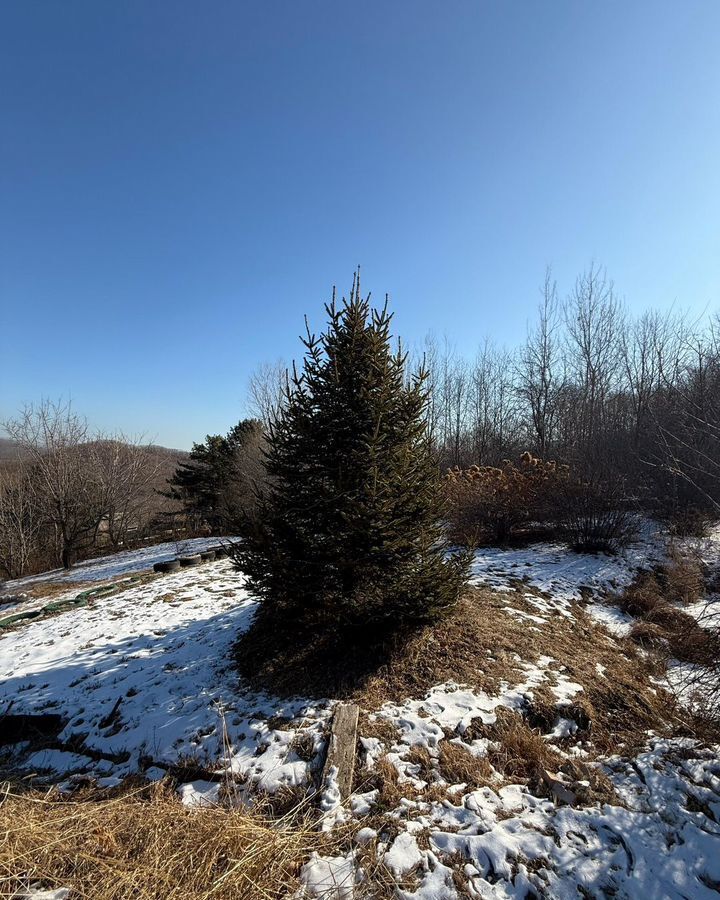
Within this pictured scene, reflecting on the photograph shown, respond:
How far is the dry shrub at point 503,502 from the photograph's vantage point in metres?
10.1

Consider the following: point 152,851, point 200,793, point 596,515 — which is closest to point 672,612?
point 596,515

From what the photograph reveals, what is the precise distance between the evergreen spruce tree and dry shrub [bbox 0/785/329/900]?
72.6 inches

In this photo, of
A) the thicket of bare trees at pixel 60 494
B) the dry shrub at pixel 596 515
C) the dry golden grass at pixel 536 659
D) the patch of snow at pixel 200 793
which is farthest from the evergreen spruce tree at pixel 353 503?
the thicket of bare trees at pixel 60 494

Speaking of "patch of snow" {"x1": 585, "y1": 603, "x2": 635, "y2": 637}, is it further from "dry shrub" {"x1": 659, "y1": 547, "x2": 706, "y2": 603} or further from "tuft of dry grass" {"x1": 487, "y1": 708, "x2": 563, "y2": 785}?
"tuft of dry grass" {"x1": 487, "y1": 708, "x2": 563, "y2": 785}

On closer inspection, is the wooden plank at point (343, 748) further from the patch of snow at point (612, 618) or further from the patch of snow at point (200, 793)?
the patch of snow at point (612, 618)

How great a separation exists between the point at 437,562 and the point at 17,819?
3579 mm

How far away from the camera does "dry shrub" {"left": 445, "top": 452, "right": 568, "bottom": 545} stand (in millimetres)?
10062

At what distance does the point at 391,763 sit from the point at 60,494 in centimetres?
Answer: 1716

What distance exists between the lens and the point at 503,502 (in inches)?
396

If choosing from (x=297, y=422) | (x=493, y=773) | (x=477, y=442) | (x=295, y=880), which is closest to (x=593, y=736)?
(x=493, y=773)

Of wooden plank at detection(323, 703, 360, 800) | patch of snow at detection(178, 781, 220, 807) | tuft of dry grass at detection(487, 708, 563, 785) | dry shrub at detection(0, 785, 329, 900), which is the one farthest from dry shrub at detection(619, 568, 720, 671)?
patch of snow at detection(178, 781, 220, 807)

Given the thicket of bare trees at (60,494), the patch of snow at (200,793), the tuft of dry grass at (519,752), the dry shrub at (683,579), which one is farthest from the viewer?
the thicket of bare trees at (60,494)

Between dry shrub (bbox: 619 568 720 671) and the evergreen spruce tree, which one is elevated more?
the evergreen spruce tree

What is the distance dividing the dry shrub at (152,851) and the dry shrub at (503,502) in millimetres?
8227
